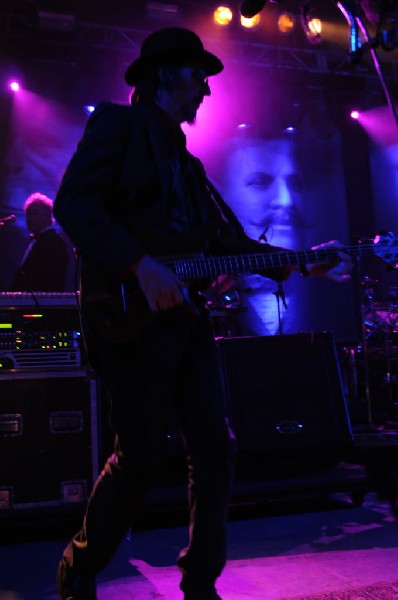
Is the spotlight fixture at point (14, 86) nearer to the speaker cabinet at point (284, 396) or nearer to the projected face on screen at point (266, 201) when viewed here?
the projected face on screen at point (266, 201)

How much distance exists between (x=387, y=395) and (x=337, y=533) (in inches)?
149

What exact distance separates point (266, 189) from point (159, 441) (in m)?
8.22

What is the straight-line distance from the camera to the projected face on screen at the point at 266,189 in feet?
31.4

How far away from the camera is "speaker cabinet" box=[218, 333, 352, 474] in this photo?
4074mm

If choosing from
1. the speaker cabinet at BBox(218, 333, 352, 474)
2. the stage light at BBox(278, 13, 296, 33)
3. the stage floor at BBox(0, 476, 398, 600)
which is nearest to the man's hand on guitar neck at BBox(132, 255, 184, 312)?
the stage floor at BBox(0, 476, 398, 600)

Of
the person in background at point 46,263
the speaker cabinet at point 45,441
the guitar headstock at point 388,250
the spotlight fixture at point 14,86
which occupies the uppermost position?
the spotlight fixture at point 14,86

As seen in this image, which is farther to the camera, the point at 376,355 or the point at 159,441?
the point at 376,355

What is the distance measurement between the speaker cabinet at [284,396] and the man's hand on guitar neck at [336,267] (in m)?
1.87

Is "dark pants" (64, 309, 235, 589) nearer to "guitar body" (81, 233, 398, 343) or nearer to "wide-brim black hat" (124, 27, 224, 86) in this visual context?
"guitar body" (81, 233, 398, 343)

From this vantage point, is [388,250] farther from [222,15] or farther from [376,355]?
[222,15]

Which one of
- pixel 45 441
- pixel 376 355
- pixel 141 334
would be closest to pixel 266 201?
pixel 376 355

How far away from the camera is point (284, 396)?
417 cm

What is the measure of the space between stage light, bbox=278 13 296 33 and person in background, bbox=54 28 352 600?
8.02 m

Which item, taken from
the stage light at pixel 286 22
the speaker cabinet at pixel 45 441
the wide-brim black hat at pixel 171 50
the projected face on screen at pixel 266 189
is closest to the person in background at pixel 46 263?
A: the speaker cabinet at pixel 45 441
